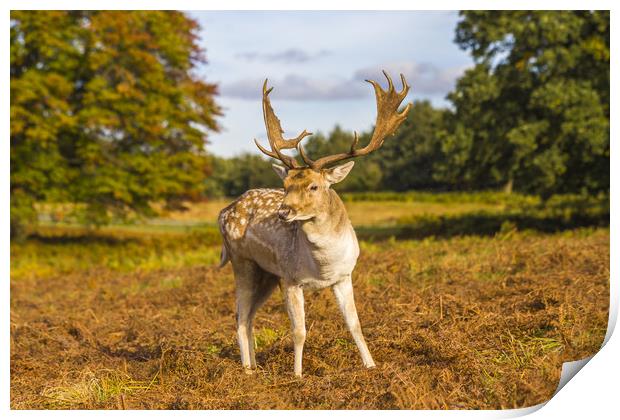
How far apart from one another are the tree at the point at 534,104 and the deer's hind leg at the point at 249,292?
11.5m

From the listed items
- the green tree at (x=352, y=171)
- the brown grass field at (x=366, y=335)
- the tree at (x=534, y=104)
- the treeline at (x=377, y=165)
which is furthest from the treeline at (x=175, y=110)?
the green tree at (x=352, y=171)

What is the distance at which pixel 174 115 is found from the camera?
21.2 m

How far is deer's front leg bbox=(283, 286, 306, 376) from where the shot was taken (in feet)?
20.0

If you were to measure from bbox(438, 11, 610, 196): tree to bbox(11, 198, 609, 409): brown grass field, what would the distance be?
450 cm

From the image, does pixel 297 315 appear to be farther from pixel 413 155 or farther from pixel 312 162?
pixel 413 155

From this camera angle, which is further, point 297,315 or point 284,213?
point 297,315

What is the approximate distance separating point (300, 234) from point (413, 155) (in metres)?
47.2

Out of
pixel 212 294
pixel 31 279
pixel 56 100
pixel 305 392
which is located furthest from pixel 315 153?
pixel 305 392

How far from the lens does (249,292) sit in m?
6.98

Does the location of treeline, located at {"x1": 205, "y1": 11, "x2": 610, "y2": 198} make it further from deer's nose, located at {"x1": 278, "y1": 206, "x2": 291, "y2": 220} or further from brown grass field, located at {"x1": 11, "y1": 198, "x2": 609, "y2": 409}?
deer's nose, located at {"x1": 278, "y1": 206, "x2": 291, "y2": 220}

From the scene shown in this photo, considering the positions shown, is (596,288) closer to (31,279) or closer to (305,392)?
(305,392)

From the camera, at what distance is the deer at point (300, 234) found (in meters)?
5.78

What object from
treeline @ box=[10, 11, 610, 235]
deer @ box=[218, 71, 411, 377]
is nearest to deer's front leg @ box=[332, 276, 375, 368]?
deer @ box=[218, 71, 411, 377]

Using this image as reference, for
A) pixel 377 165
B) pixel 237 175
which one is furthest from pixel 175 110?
pixel 377 165
